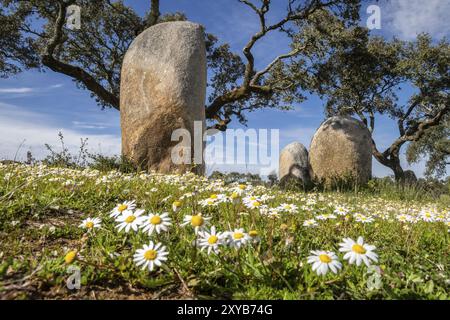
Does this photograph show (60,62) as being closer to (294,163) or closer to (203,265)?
(294,163)

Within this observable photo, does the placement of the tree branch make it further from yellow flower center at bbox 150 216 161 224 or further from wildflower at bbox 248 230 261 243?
wildflower at bbox 248 230 261 243

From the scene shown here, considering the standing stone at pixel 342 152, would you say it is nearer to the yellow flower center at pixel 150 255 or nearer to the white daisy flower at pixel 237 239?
the white daisy flower at pixel 237 239

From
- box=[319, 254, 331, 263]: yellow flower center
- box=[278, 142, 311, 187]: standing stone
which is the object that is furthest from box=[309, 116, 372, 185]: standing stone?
box=[319, 254, 331, 263]: yellow flower center

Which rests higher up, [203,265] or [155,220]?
[155,220]

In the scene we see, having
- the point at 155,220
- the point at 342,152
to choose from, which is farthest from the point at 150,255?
the point at 342,152

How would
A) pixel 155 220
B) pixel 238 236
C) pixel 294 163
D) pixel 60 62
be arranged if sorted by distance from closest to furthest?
pixel 238 236 < pixel 155 220 < pixel 60 62 < pixel 294 163

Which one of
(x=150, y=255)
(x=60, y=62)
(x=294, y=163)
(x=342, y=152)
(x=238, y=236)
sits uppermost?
(x=60, y=62)

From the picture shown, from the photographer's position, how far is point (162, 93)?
11.1m

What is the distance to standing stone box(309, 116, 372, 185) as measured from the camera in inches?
675

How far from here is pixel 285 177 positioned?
820 inches

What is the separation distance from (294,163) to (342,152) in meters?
3.80

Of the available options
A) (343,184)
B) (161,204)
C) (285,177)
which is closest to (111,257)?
(161,204)

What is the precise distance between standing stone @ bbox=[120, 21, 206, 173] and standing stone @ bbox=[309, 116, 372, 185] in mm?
8408

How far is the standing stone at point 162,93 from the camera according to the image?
36.4 feet
